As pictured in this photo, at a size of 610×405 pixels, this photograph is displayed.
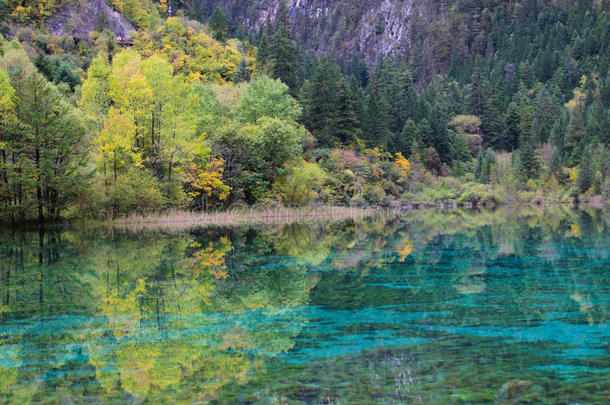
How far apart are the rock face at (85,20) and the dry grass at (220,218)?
5039 cm

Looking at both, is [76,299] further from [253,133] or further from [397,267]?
[253,133]

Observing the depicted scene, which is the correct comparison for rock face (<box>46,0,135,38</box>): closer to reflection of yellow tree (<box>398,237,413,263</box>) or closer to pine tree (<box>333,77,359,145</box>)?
pine tree (<box>333,77,359,145</box>)

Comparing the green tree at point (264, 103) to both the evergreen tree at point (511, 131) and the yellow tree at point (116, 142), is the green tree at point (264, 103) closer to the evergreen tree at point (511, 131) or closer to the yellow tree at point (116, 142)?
the yellow tree at point (116, 142)

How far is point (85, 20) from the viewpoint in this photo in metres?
82.9

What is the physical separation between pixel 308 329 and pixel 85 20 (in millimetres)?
84109

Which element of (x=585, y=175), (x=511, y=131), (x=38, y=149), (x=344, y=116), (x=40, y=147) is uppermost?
(x=344, y=116)

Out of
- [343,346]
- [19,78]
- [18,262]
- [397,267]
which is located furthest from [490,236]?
[19,78]

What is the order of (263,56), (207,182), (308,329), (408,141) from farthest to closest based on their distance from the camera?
(408,141)
(263,56)
(207,182)
(308,329)

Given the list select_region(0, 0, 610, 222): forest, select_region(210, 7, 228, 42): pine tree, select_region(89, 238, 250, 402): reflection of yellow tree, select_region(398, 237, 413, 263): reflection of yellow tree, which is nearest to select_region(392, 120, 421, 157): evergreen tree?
select_region(0, 0, 610, 222): forest

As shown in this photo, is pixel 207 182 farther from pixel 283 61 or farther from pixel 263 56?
pixel 263 56

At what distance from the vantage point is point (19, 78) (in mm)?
32125

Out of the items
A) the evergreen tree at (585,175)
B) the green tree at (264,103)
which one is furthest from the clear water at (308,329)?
the evergreen tree at (585,175)

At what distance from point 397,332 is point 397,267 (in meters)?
6.88

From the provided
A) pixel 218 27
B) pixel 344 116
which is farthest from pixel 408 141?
pixel 218 27
